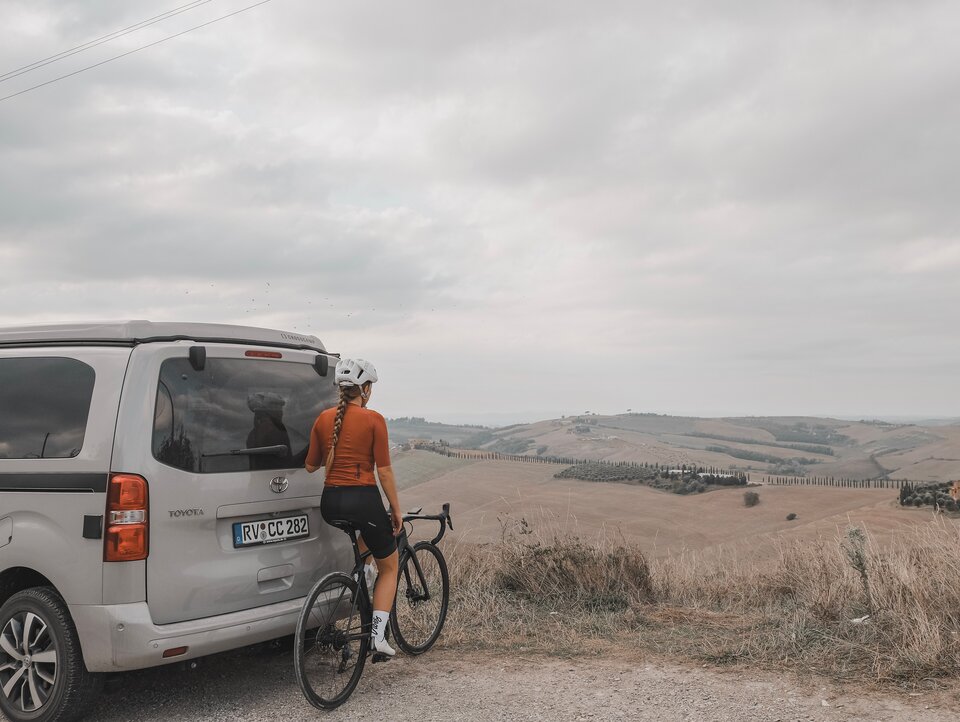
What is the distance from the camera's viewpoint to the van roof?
16.4ft

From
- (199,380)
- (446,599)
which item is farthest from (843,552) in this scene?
(199,380)

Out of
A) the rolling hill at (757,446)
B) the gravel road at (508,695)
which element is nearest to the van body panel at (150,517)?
the gravel road at (508,695)

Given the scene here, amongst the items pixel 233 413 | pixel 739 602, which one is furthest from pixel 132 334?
pixel 739 602

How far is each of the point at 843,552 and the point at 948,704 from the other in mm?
2659

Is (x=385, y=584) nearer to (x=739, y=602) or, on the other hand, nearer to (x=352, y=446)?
(x=352, y=446)

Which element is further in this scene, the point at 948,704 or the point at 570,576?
the point at 570,576

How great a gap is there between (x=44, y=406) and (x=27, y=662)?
1.56 metres

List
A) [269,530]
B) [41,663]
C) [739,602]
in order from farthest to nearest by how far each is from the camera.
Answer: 1. [739,602]
2. [269,530]
3. [41,663]

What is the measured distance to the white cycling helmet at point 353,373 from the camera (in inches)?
210

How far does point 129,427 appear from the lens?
4.66m

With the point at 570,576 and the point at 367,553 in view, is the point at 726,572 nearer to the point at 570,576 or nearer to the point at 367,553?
the point at 570,576

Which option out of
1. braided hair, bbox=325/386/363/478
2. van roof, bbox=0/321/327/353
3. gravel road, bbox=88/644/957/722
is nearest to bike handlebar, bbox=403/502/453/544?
braided hair, bbox=325/386/363/478

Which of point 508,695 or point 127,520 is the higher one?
point 127,520

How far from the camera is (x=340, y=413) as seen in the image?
5.31 m
